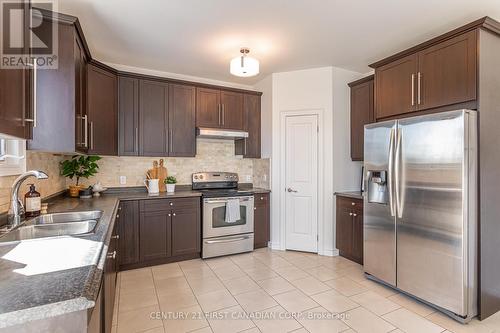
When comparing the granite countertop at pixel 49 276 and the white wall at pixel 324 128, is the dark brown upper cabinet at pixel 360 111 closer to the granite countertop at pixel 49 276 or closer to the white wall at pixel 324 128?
the white wall at pixel 324 128

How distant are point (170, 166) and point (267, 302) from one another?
239cm

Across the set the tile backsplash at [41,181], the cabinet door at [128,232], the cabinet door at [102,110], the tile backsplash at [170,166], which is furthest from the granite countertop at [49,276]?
the cabinet door at [102,110]

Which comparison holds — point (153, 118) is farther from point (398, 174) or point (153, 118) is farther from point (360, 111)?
point (398, 174)

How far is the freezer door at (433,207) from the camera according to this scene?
83.7 inches

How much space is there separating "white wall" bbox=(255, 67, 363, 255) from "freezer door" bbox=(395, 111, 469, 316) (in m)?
1.20

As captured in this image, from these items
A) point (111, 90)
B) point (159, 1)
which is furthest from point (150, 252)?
point (159, 1)

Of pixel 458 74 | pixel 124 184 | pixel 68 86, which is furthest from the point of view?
pixel 124 184

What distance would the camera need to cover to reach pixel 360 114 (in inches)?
144

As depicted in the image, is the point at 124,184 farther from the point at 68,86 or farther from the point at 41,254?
the point at 41,254

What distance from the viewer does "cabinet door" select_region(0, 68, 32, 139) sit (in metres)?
1.09

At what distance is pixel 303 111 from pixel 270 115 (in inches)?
19.8

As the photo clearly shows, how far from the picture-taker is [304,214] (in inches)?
152

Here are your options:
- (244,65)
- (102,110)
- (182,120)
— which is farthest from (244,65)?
(102,110)

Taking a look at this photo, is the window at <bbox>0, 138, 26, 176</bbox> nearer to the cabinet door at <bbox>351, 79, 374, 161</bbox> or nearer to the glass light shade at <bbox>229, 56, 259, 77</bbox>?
the glass light shade at <bbox>229, 56, 259, 77</bbox>
